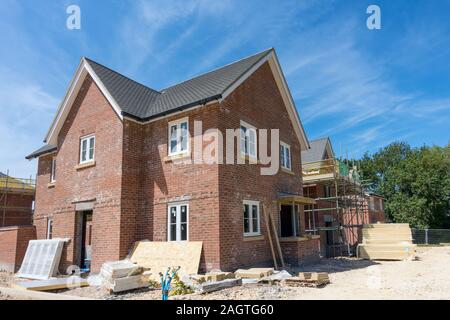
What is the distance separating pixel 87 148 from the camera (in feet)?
50.2

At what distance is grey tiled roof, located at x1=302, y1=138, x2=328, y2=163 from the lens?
27723 millimetres

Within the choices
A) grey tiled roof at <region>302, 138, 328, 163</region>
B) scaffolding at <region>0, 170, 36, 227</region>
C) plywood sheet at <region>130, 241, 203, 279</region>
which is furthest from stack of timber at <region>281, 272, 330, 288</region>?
scaffolding at <region>0, 170, 36, 227</region>

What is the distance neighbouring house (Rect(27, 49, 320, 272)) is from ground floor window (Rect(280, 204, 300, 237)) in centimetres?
10

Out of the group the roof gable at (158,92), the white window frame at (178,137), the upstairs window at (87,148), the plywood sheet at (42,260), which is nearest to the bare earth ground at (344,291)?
the plywood sheet at (42,260)

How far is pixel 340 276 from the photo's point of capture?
12.1 meters

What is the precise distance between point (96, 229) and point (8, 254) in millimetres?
6450

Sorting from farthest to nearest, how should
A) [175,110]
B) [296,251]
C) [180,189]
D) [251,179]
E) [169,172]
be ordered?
1. [296,251]
2. [251,179]
3. [169,172]
4. [175,110]
5. [180,189]

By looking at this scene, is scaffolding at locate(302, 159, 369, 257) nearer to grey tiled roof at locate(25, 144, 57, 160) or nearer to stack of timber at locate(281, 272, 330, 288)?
stack of timber at locate(281, 272, 330, 288)

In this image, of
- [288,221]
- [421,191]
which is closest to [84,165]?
[288,221]

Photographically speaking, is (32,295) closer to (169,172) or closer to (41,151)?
(169,172)

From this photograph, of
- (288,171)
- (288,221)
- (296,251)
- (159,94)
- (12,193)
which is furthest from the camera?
(12,193)

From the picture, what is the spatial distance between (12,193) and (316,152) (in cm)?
2461
